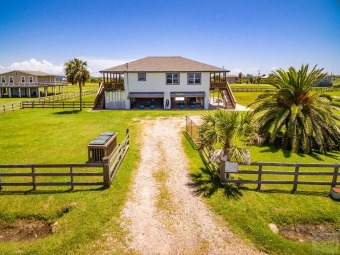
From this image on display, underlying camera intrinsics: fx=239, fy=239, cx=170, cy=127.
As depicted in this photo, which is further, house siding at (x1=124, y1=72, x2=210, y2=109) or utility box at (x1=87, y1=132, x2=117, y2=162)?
house siding at (x1=124, y1=72, x2=210, y2=109)

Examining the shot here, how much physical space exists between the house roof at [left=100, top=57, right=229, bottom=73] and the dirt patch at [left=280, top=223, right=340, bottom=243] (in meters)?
27.8

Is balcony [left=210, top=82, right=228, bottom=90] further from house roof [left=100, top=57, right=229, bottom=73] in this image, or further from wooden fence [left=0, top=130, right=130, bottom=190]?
wooden fence [left=0, top=130, right=130, bottom=190]

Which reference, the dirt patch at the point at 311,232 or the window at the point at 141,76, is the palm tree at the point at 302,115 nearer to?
the dirt patch at the point at 311,232

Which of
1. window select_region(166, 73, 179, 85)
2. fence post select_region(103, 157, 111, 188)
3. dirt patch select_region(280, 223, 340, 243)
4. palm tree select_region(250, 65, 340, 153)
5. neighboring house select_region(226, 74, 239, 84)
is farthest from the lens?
neighboring house select_region(226, 74, 239, 84)

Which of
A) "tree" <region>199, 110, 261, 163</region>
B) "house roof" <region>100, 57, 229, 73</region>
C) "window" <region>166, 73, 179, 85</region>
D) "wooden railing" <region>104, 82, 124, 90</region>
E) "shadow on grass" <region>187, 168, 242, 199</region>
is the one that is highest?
"house roof" <region>100, 57, 229, 73</region>

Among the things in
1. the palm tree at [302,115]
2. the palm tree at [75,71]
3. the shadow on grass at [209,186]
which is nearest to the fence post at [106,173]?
the shadow on grass at [209,186]

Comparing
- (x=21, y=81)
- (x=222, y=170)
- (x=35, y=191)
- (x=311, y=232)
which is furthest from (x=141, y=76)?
(x=21, y=81)

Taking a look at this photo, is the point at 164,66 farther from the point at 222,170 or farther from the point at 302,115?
the point at 222,170

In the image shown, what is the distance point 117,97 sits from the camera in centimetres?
3491

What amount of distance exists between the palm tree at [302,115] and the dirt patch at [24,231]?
1339 cm

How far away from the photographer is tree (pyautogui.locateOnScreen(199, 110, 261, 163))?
1004 cm

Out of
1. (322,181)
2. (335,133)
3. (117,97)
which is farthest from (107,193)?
(117,97)

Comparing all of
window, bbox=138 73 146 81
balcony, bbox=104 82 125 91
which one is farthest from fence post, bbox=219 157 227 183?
balcony, bbox=104 82 125 91

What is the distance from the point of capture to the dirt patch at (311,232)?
23.7 ft
